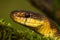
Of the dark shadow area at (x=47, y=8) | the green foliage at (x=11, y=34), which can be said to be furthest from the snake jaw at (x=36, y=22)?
the dark shadow area at (x=47, y=8)

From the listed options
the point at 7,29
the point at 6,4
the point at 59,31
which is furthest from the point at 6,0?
the point at 7,29

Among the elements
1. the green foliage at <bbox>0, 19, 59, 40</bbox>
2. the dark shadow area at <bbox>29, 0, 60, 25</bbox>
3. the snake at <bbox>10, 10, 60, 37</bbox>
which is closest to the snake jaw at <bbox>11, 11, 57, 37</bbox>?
the snake at <bbox>10, 10, 60, 37</bbox>

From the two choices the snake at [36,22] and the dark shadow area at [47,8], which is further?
the dark shadow area at [47,8]

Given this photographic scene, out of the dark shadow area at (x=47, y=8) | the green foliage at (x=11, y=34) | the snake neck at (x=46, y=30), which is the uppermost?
the green foliage at (x=11, y=34)

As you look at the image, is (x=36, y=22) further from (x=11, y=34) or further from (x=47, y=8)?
(x=47, y=8)

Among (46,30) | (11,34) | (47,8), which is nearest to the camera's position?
(11,34)

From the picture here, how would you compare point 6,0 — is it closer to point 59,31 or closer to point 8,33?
point 59,31

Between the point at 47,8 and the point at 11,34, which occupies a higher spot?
the point at 11,34

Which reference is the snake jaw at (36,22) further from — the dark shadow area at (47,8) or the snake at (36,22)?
the dark shadow area at (47,8)

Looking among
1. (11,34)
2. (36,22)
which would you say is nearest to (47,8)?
(36,22)
